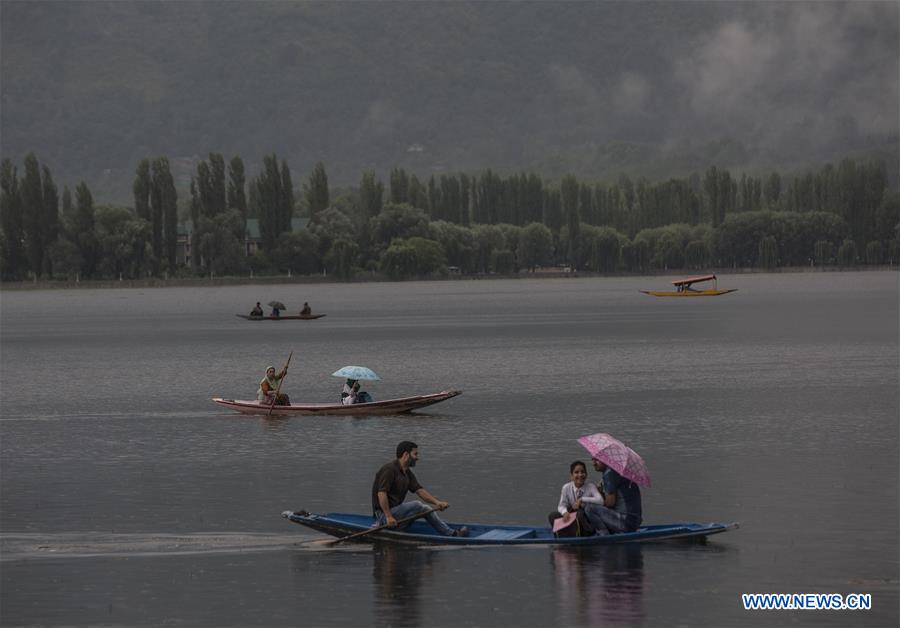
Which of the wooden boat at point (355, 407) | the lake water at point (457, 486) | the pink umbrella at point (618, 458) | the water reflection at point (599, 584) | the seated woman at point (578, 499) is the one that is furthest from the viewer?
the wooden boat at point (355, 407)

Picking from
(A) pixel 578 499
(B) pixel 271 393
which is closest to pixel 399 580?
(A) pixel 578 499

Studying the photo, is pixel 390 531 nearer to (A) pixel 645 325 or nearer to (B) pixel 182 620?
(B) pixel 182 620

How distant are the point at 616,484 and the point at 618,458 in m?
0.64

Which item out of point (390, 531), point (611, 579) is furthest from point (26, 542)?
point (611, 579)

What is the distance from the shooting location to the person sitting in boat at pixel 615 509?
3117cm

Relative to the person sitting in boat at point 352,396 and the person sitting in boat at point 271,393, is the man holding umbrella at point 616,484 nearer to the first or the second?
the person sitting in boat at point 352,396

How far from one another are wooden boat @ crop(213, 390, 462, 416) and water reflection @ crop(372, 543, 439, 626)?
24.8 m

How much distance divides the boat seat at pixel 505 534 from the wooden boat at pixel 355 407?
24657 mm

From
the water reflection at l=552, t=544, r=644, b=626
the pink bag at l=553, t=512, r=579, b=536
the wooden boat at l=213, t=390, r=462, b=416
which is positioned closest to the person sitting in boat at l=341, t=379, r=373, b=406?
the wooden boat at l=213, t=390, r=462, b=416

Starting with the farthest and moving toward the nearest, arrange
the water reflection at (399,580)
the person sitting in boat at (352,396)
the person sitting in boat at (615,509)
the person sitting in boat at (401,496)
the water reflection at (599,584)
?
1. the person sitting in boat at (352,396)
2. the person sitting in boat at (401,496)
3. the person sitting in boat at (615,509)
4. the water reflection at (399,580)
5. the water reflection at (599,584)

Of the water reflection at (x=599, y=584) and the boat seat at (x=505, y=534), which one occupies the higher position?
the boat seat at (x=505, y=534)

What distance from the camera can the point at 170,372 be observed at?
3516 inches

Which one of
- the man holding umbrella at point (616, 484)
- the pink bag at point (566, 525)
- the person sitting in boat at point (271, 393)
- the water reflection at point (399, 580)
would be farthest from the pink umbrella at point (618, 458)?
the person sitting in boat at point (271, 393)

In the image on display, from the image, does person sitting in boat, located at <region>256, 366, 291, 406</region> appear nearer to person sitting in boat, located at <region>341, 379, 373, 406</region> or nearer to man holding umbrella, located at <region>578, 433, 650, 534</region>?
person sitting in boat, located at <region>341, 379, 373, 406</region>
